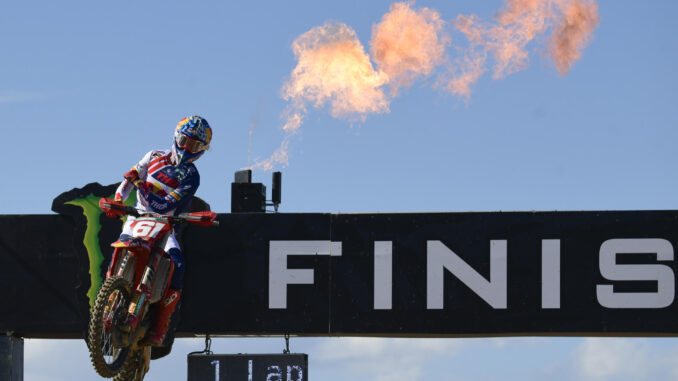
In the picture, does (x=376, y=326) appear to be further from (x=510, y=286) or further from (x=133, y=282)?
(x=133, y=282)

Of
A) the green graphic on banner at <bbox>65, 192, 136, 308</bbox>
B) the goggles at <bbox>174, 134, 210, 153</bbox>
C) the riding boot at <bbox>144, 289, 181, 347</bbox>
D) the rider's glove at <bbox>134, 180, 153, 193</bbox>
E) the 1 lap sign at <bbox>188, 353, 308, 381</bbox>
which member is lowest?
the 1 lap sign at <bbox>188, 353, 308, 381</bbox>

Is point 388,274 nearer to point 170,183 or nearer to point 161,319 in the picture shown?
point 161,319

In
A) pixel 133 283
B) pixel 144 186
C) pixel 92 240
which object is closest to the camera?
pixel 133 283

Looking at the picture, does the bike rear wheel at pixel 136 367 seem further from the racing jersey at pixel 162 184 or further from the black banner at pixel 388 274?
the racing jersey at pixel 162 184

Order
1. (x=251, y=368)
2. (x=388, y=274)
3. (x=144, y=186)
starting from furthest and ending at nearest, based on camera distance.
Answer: (x=388, y=274) < (x=251, y=368) < (x=144, y=186)

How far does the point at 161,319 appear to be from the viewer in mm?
19984

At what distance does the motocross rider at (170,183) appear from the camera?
19.7 meters

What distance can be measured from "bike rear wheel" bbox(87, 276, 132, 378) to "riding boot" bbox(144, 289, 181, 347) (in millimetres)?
560

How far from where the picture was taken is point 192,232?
2223cm

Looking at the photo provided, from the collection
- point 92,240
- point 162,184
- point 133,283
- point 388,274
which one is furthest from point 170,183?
point 388,274

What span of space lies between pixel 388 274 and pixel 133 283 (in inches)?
190

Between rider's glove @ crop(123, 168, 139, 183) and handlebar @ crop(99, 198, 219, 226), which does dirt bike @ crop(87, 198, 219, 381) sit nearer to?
handlebar @ crop(99, 198, 219, 226)

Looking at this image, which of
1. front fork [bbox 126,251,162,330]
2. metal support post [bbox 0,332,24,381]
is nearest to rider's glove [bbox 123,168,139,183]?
front fork [bbox 126,251,162,330]

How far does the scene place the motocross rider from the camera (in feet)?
64.7
